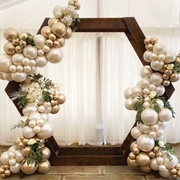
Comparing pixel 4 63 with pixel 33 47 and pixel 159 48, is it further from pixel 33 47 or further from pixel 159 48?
pixel 159 48

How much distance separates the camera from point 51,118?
2379mm

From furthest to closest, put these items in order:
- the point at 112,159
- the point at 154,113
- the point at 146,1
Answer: the point at 146,1 < the point at 112,159 < the point at 154,113

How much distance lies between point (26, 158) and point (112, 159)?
67 centimetres

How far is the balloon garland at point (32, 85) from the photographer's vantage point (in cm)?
159

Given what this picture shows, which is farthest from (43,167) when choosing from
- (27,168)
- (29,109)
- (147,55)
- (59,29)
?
(147,55)

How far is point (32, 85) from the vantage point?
1672mm

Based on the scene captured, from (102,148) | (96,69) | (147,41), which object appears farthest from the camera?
(96,69)

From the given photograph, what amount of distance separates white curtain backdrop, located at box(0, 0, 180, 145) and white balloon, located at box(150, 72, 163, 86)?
0.67 m

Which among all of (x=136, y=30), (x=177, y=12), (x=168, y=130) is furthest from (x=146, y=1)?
(x=168, y=130)

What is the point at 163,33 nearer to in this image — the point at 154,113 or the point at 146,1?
the point at 146,1

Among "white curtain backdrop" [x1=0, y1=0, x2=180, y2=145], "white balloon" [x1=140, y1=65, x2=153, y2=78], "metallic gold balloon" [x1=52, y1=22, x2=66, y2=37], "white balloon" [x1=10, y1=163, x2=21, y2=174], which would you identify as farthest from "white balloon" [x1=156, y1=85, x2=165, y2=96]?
"white balloon" [x1=10, y1=163, x2=21, y2=174]

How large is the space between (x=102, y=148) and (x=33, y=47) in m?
1.01

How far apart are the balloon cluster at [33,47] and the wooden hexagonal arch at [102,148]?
0.12 m

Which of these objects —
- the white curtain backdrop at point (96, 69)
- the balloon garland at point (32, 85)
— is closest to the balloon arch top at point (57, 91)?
the balloon garland at point (32, 85)
